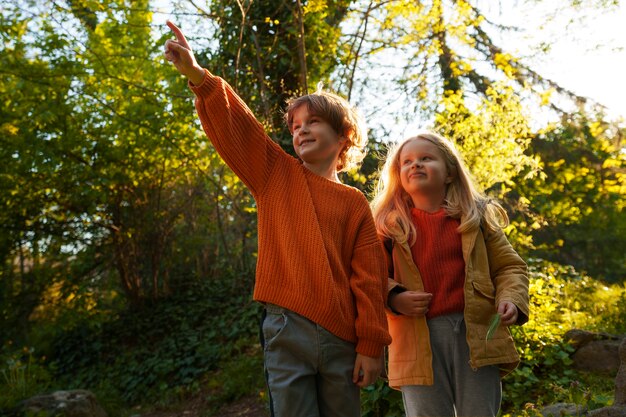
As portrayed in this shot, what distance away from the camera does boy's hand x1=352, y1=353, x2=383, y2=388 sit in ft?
6.45

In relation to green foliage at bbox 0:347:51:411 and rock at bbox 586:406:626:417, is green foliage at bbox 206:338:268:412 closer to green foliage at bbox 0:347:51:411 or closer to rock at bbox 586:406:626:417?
green foliage at bbox 0:347:51:411

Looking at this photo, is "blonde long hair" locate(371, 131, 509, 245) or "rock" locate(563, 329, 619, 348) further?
"rock" locate(563, 329, 619, 348)

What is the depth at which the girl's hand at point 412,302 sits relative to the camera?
2252 mm

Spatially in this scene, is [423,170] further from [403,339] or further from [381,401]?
[381,401]

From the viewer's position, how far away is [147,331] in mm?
8914

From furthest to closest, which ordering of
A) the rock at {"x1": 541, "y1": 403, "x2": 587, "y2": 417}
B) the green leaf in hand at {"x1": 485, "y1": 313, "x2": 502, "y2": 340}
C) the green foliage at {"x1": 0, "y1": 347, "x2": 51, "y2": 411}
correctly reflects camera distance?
the green foliage at {"x1": 0, "y1": 347, "x2": 51, "y2": 411}
the rock at {"x1": 541, "y1": 403, "x2": 587, "y2": 417}
the green leaf in hand at {"x1": 485, "y1": 313, "x2": 502, "y2": 340}

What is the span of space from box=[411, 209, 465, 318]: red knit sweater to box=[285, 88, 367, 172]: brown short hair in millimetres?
383

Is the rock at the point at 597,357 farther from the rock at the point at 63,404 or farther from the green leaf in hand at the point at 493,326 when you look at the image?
the rock at the point at 63,404

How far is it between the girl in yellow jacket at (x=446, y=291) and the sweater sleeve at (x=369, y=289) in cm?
22

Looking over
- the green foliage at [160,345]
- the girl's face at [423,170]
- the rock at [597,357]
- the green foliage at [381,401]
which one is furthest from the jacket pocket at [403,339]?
the green foliage at [160,345]

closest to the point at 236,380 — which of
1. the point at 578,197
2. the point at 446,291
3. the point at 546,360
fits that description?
the point at 546,360

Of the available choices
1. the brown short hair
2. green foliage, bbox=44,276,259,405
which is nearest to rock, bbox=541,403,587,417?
the brown short hair

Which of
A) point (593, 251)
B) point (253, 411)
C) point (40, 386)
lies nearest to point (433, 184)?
point (253, 411)

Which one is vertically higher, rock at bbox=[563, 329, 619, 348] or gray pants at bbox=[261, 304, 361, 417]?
gray pants at bbox=[261, 304, 361, 417]
